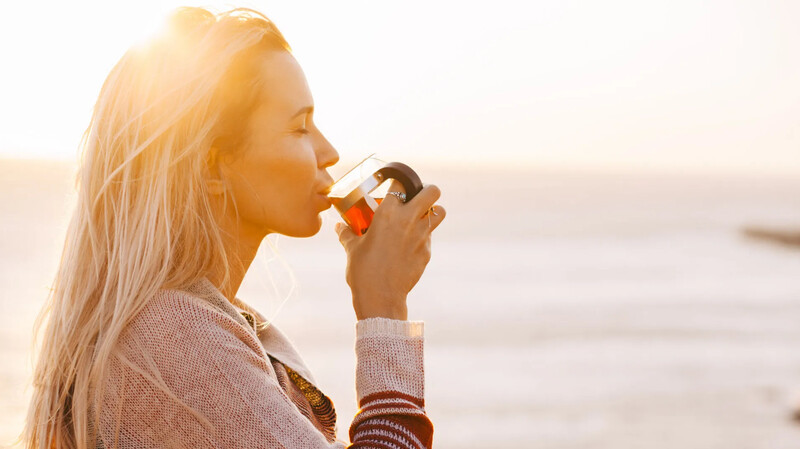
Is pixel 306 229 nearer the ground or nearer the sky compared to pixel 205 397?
nearer the sky

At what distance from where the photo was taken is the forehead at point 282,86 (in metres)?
1.97

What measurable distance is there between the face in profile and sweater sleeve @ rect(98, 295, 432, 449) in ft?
1.22

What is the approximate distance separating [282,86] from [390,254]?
462mm

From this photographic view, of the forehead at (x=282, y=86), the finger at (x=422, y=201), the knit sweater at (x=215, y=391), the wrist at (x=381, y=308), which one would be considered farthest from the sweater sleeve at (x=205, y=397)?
the forehead at (x=282, y=86)

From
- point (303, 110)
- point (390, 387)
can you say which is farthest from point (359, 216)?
point (390, 387)

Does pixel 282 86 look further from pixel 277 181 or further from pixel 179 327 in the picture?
pixel 179 327

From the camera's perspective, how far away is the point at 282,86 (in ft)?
6.55

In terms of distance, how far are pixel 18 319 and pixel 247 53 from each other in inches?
406

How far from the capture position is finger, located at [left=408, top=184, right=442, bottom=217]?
6.38ft

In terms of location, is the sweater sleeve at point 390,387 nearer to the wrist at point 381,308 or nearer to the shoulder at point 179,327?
the wrist at point 381,308

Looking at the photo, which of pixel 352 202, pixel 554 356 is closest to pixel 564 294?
pixel 554 356

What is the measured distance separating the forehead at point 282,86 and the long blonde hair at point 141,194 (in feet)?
0.11

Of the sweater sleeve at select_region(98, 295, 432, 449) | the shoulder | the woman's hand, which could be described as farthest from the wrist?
the shoulder

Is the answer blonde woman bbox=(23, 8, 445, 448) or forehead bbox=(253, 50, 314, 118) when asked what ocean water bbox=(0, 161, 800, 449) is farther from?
forehead bbox=(253, 50, 314, 118)
